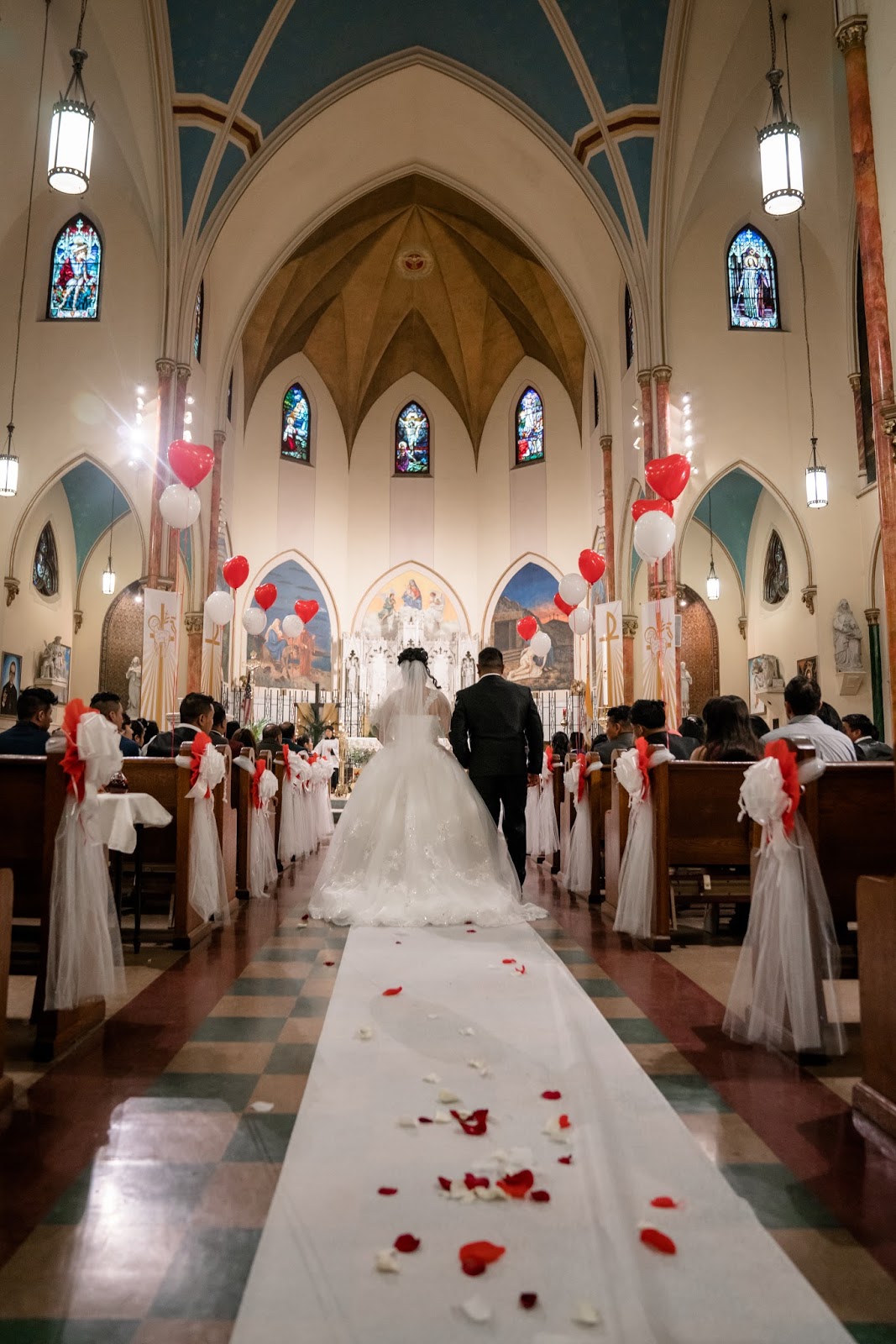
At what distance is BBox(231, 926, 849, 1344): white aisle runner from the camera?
1688 mm

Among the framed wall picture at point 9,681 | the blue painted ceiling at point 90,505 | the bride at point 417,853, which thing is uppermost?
the blue painted ceiling at point 90,505

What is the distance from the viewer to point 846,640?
46.5 ft

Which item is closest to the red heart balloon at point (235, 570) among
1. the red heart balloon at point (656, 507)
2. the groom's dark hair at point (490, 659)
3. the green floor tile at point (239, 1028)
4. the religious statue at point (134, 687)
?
the religious statue at point (134, 687)

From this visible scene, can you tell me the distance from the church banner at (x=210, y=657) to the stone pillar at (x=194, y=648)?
0.09m

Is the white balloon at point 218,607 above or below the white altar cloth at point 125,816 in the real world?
above

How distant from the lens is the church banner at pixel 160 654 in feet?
40.8

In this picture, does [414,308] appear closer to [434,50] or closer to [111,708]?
[434,50]

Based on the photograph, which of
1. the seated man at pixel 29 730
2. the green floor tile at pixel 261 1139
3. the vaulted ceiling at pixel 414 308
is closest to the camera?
the green floor tile at pixel 261 1139

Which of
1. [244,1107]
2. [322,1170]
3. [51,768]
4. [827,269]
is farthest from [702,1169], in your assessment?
[827,269]

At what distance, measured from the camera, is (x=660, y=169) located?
13.9m

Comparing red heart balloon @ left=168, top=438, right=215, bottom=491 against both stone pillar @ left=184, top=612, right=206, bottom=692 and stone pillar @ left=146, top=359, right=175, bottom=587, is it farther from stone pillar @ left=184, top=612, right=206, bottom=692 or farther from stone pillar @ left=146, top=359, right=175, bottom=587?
stone pillar @ left=184, top=612, right=206, bottom=692

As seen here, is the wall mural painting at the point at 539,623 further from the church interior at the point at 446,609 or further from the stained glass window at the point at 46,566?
the stained glass window at the point at 46,566

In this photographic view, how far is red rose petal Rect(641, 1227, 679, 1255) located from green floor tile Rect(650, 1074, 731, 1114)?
0.82 meters

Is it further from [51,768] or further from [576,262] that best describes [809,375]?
[51,768]
